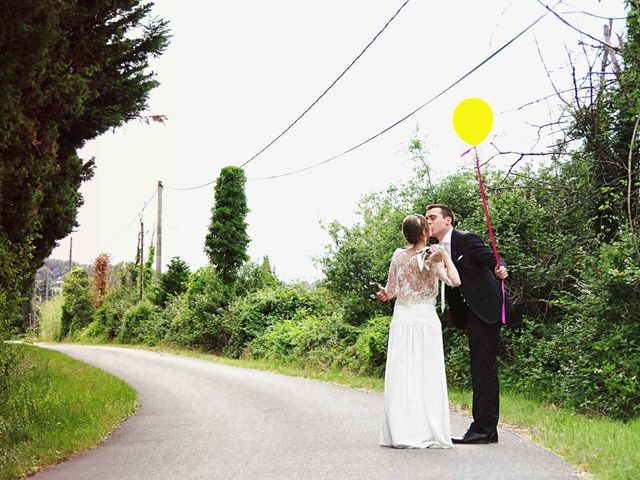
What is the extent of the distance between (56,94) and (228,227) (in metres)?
22.5

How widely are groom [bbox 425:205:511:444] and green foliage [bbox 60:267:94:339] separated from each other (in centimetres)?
5221

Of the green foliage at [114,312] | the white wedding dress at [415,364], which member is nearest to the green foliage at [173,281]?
the green foliage at [114,312]

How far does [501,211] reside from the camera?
12508 mm

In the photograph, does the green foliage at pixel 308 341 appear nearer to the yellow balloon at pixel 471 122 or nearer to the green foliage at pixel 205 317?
the green foliage at pixel 205 317

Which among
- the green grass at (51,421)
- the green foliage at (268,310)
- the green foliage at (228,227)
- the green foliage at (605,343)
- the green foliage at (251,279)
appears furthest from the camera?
the green foliage at (228,227)

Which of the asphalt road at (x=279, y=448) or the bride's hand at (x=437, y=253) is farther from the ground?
the bride's hand at (x=437, y=253)

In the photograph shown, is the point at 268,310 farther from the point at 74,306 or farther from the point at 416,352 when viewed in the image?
the point at 74,306

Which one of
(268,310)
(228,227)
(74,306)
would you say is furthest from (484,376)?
(74,306)

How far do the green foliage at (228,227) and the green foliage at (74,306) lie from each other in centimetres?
2748

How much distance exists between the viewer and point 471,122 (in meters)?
8.28

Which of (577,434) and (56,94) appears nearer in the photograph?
(577,434)

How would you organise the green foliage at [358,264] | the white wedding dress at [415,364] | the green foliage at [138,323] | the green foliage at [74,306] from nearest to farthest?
the white wedding dress at [415,364], the green foliage at [358,264], the green foliage at [138,323], the green foliage at [74,306]

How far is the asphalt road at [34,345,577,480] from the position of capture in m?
5.94

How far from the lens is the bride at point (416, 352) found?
684cm
